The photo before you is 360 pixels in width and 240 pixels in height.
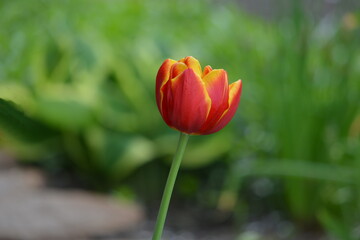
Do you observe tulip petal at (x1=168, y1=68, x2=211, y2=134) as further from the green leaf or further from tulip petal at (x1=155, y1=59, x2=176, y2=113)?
the green leaf

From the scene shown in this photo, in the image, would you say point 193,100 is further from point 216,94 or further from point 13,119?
point 13,119

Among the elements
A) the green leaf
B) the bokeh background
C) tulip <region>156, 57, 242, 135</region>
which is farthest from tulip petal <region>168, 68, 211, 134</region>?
the bokeh background

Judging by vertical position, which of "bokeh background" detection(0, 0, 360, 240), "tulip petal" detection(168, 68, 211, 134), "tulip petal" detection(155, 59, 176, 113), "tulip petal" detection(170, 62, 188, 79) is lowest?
"tulip petal" detection(168, 68, 211, 134)

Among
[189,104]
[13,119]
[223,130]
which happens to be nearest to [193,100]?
[189,104]

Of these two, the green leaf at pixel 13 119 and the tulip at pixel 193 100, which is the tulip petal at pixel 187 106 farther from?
the green leaf at pixel 13 119

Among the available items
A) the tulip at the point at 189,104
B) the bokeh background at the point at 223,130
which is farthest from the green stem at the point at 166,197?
the bokeh background at the point at 223,130

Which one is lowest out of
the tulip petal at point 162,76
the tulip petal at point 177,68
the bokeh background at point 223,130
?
the tulip petal at point 162,76

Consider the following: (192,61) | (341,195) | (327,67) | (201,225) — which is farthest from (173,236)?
(192,61)

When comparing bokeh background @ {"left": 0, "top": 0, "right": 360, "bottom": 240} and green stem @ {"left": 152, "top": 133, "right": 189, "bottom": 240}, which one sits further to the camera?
bokeh background @ {"left": 0, "top": 0, "right": 360, "bottom": 240}
